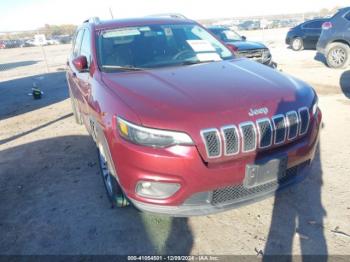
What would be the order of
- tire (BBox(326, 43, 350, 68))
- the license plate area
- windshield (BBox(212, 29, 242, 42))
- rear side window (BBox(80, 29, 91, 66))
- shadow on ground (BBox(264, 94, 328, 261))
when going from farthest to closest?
windshield (BBox(212, 29, 242, 42)), tire (BBox(326, 43, 350, 68)), rear side window (BBox(80, 29, 91, 66)), shadow on ground (BBox(264, 94, 328, 261)), the license plate area

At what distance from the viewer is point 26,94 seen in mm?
10320

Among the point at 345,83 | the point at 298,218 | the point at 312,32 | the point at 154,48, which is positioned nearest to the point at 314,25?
the point at 312,32

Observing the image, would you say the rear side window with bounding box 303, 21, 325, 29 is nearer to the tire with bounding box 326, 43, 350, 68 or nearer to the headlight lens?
the tire with bounding box 326, 43, 350, 68

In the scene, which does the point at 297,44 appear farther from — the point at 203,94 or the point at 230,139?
the point at 230,139

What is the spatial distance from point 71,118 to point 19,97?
13.2 ft

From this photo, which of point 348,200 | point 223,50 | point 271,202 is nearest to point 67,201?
point 271,202

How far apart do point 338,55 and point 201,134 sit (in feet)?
31.1

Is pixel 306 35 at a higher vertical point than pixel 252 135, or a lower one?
lower

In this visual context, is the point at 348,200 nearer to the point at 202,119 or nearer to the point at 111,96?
the point at 202,119

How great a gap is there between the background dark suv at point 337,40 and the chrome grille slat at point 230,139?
355 inches

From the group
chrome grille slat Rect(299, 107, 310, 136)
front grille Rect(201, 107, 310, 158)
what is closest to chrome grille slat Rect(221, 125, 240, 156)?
front grille Rect(201, 107, 310, 158)

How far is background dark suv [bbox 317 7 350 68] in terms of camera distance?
31.8 feet

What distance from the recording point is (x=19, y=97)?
995cm

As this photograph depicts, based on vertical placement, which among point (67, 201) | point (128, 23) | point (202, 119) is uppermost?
point (128, 23)
